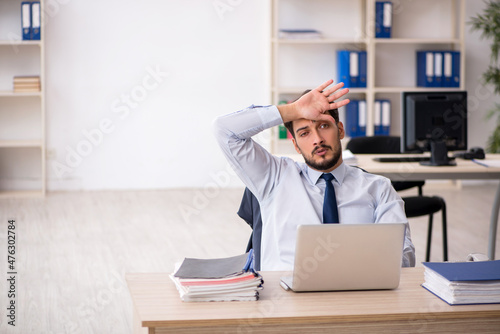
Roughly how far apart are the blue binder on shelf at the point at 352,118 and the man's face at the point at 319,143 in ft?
14.0

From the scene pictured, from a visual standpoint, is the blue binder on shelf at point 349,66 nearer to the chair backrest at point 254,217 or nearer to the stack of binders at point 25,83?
the stack of binders at point 25,83

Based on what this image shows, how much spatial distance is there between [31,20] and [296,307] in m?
5.00

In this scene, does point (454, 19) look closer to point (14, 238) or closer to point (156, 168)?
point (156, 168)

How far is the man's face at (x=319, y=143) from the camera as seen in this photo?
86.4 inches

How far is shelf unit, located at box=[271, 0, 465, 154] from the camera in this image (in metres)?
6.45

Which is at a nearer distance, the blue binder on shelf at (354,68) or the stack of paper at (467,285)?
the stack of paper at (467,285)

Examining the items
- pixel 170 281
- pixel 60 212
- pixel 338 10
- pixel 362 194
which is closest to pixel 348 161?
pixel 362 194

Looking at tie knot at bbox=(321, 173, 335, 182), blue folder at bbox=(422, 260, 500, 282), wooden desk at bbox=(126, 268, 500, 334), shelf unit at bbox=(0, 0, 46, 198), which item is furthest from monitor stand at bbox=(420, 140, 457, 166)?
shelf unit at bbox=(0, 0, 46, 198)

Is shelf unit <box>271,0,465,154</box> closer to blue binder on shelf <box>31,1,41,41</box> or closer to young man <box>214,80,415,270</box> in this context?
blue binder on shelf <box>31,1,41,41</box>

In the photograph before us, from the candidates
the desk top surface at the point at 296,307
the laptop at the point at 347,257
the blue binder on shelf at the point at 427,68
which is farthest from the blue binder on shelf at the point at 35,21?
the laptop at the point at 347,257

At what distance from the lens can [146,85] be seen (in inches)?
253

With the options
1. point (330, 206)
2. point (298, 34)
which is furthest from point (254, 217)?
point (298, 34)

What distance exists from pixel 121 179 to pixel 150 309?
200 inches

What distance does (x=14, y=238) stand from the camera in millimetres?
4715
